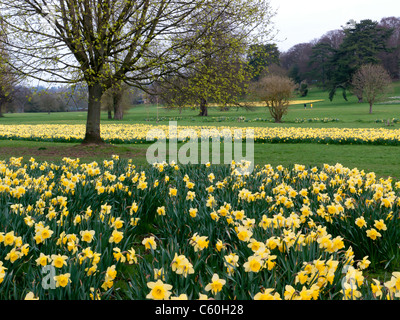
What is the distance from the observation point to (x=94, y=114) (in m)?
11.6

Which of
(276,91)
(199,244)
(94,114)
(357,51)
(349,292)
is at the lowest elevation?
(349,292)

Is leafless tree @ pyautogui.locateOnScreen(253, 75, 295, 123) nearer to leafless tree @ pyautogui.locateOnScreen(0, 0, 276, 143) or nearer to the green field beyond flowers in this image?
leafless tree @ pyautogui.locateOnScreen(0, 0, 276, 143)

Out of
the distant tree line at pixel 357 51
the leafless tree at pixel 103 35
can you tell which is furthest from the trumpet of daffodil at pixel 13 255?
the distant tree line at pixel 357 51

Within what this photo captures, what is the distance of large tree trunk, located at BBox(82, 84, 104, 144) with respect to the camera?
444 inches

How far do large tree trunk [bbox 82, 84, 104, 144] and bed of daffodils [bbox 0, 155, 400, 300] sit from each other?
6.43 meters

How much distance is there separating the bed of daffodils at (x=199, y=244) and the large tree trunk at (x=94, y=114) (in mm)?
6426

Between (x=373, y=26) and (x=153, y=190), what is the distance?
6882 cm

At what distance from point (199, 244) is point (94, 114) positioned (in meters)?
10.2

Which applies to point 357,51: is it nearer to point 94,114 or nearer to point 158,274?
point 94,114

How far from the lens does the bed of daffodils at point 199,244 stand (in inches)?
80.7

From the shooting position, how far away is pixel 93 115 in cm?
1162

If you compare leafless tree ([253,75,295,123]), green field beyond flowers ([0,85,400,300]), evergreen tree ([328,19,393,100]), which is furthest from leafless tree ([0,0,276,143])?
evergreen tree ([328,19,393,100])

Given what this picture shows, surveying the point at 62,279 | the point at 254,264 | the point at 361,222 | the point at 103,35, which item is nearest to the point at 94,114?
the point at 103,35

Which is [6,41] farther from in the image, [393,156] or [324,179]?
[393,156]
